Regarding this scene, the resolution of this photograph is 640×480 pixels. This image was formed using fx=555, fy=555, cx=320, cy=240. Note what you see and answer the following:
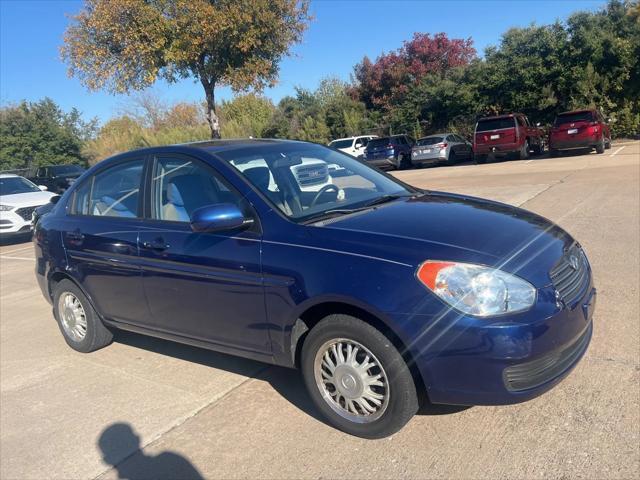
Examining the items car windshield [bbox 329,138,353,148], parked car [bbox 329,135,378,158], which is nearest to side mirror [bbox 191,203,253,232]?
parked car [bbox 329,135,378,158]

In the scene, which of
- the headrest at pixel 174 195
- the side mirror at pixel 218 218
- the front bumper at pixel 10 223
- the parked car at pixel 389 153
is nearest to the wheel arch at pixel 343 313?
the side mirror at pixel 218 218

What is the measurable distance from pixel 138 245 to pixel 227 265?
943 mm

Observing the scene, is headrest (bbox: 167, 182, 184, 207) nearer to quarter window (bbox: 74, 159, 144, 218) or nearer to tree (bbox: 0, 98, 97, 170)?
quarter window (bbox: 74, 159, 144, 218)

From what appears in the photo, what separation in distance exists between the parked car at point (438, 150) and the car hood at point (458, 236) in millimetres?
19263

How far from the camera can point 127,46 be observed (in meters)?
18.5

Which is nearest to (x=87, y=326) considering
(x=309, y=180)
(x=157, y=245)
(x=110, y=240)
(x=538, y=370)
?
(x=110, y=240)

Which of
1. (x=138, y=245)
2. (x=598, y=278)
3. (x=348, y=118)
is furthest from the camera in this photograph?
(x=348, y=118)

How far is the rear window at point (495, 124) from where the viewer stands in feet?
65.1

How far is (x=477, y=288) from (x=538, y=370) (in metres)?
0.53

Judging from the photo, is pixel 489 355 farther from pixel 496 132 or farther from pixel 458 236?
pixel 496 132

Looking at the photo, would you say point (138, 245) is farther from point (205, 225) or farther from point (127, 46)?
point (127, 46)

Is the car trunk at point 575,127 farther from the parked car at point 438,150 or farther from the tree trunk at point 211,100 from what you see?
the tree trunk at point 211,100

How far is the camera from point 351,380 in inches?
122

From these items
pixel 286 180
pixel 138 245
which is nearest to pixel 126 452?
pixel 138 245
